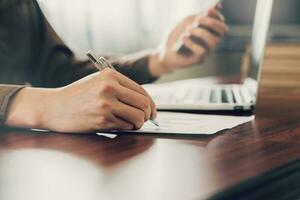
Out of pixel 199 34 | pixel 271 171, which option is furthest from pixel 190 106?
pixel 271 171

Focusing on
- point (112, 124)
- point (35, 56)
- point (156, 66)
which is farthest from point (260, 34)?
point (35, 56)

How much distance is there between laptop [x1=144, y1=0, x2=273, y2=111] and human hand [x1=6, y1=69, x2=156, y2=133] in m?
0.19

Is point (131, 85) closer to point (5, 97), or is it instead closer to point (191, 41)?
point (5, 97)

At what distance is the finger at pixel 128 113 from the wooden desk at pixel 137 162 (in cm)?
4

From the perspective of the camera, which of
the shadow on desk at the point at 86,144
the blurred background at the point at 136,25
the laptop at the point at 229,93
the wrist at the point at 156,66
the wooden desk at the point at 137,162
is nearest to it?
the wooden desk at the point at 137,162

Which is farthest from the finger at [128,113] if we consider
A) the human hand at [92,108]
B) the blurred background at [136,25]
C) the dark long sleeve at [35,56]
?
the blurred background at [136,25]

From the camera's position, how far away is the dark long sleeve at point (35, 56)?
123 cm

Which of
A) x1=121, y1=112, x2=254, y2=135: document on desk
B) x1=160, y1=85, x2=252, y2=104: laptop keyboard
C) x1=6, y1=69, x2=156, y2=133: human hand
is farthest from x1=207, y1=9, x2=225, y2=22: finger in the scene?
x1=6, y1=69, x2=156, y2=133: human hand

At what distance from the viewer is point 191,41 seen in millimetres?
1150

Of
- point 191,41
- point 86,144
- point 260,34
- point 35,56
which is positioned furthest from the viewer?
point 35,56

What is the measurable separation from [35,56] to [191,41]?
0.37 meters

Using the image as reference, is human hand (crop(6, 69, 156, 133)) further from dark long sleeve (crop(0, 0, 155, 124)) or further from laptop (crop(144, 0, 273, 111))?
dark long sleeve (crop(0, 0, 155, 124))

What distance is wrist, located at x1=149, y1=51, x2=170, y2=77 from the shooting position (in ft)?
4.20

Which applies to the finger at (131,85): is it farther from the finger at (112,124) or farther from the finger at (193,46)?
the finger at (193,46)
